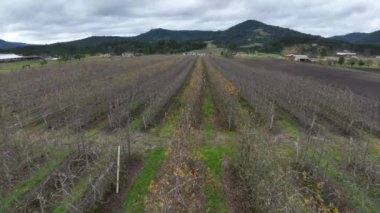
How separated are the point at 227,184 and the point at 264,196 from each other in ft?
9.69

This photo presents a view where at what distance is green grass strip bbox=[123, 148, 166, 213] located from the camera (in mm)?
12664

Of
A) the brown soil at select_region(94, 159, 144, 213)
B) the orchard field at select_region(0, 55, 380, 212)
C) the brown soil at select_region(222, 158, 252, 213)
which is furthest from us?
the brown soil at select_region(222, 158, 252, 213)

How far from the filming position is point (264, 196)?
11.6m

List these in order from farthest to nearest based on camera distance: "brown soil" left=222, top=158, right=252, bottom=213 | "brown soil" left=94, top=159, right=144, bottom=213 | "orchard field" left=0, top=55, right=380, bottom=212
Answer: "brown soil" left=222, top=158, right=252, bottom=213 → "brown soil" left=94, top=159, right=144, bottom=213 → "orchard field" left=0, top=55, right=380, bottom=212

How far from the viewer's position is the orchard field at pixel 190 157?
12336mm

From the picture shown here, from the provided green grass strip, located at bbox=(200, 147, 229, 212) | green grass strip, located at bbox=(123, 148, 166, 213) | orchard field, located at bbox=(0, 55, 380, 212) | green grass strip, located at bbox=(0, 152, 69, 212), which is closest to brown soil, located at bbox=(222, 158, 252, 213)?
orchard field, located at bbox=(0, 55, 380, 212)

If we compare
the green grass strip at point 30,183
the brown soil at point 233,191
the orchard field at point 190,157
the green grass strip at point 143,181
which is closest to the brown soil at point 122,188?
the orchard field at point 190,157

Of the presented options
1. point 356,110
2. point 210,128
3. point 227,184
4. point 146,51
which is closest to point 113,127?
point 210,128

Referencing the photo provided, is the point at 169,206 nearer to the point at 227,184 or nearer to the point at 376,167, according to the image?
the point at 227,184

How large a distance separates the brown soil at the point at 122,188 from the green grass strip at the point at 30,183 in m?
2.78

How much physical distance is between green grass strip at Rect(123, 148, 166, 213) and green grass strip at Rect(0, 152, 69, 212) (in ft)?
11.5

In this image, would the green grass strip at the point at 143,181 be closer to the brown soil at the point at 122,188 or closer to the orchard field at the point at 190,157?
the orchard field at the point at 190,157

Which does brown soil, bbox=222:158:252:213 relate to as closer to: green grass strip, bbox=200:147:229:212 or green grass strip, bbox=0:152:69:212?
green grass strip, bbox=200:147:229:212

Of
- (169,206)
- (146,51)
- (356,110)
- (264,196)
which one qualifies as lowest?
(146,51)
